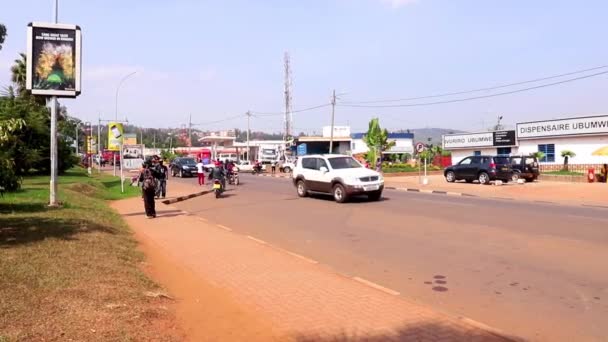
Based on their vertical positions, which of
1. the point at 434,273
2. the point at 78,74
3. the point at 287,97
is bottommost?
the point at 434,273

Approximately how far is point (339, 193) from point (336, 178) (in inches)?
21.5

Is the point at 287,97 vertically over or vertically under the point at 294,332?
over

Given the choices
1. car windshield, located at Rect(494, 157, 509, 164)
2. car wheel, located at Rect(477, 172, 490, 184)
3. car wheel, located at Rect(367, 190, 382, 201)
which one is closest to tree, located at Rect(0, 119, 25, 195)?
car wheel, located at Rect(367, 190, 382, 201)

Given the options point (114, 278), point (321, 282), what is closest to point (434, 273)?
point (321, 282)

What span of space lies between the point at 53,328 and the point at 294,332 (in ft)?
6.82

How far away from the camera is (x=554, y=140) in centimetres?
3978

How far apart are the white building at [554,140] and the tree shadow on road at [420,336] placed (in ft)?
103

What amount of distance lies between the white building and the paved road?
2275 centimetres

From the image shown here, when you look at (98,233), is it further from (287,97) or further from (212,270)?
(287,97)

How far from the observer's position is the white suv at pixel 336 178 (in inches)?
698

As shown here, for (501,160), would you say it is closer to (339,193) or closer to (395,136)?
(339,193)

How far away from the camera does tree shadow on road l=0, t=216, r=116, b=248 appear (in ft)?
27.1

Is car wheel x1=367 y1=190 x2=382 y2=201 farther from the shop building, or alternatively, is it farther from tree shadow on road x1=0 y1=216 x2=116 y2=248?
the shop building

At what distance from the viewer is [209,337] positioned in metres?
4.59
